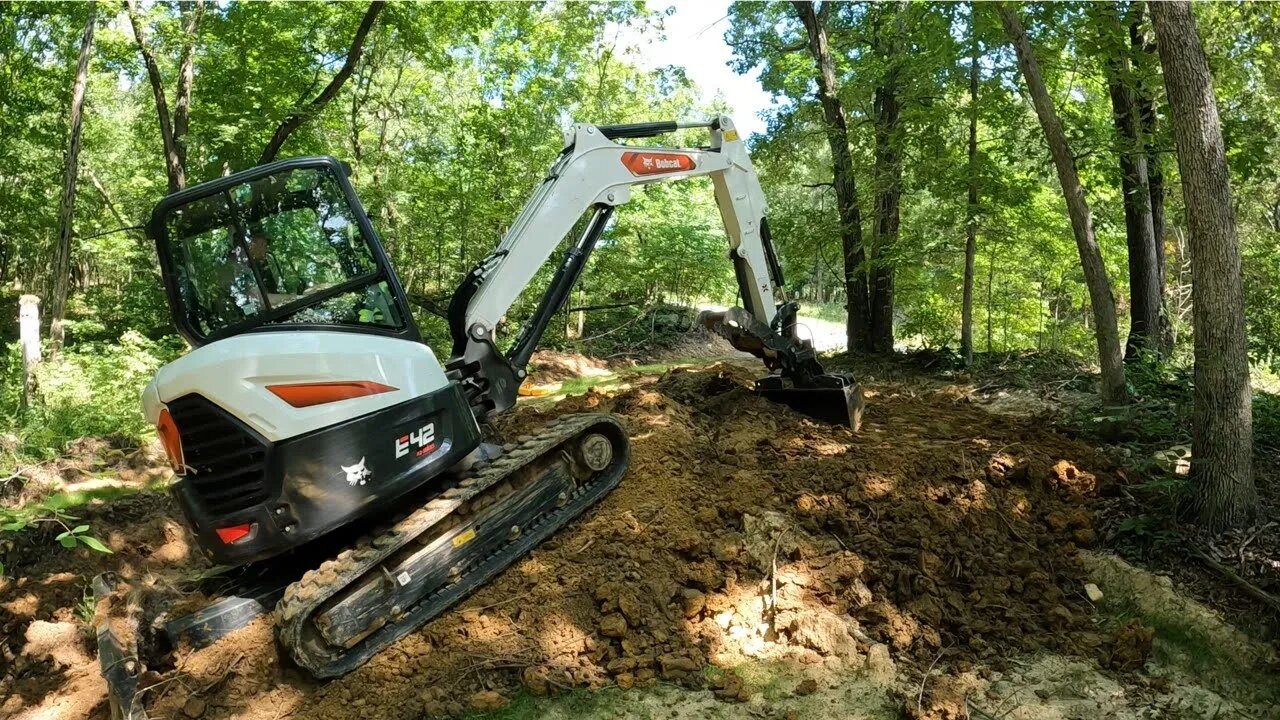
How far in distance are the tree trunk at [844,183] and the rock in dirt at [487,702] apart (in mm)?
8555

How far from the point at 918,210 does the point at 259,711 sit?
11.1 meters

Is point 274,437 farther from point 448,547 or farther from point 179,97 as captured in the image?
point 179,97

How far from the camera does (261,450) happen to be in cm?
332

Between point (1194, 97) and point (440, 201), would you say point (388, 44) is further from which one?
point (1194, 97)

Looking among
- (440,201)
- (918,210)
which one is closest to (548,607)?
(918,210)

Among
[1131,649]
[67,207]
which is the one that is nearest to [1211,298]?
[1131,649]

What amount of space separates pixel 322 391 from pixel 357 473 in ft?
1.40

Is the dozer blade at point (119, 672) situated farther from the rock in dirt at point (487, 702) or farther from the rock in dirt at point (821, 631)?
the rock in dirt at point (821, 631)

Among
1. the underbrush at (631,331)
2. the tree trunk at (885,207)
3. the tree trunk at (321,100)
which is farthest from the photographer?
the underbrush at (631,331)

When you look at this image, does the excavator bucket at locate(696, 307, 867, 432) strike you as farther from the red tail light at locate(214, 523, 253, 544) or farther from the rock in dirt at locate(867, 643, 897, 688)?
the red tail light at locate(214, 523, 253, 544)

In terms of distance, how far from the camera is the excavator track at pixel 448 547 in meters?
3.36

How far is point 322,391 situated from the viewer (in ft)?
11.2

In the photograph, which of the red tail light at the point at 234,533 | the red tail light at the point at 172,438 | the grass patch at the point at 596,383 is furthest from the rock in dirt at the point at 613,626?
the grass patch at the point at 596,383

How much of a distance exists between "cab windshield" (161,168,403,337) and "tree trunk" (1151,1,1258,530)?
14.6 ft
